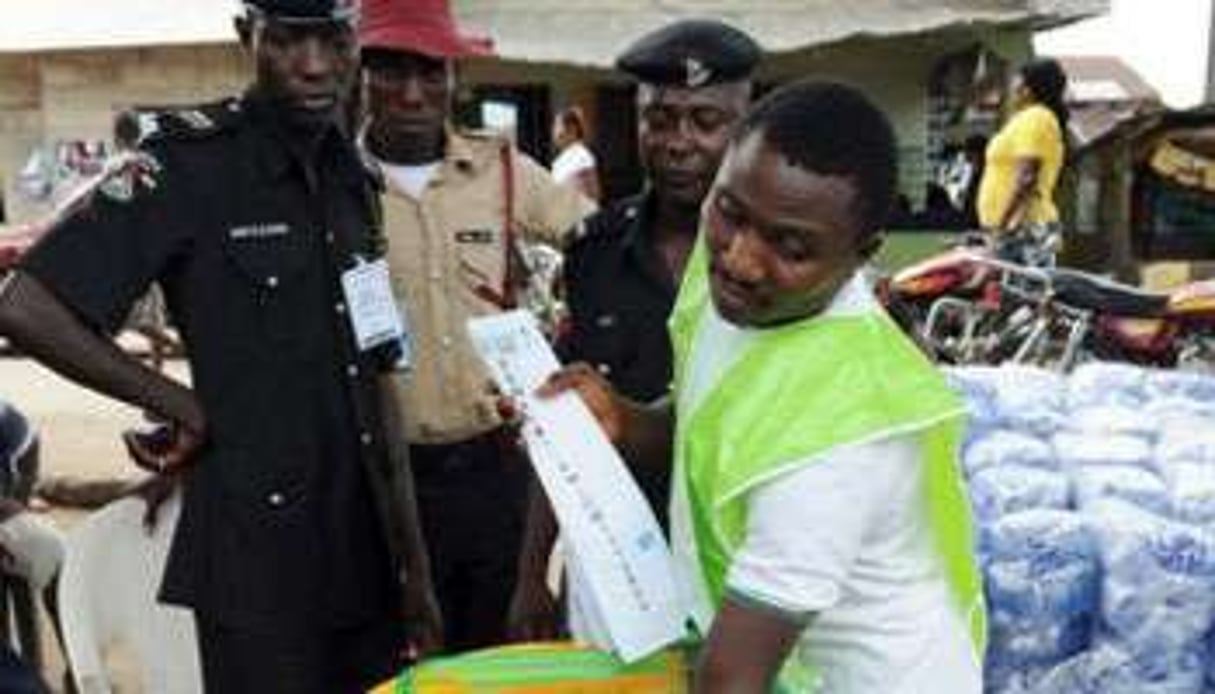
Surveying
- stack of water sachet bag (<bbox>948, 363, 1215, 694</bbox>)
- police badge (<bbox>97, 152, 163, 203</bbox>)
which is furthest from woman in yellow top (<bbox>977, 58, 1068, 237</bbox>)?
police badge (<bbox>97, 152, 163, 203</bbox>)

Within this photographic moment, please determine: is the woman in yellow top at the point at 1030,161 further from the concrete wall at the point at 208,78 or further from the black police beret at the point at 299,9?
the black police beret at the point at 299,9

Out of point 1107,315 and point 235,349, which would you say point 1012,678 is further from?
point 1107,315

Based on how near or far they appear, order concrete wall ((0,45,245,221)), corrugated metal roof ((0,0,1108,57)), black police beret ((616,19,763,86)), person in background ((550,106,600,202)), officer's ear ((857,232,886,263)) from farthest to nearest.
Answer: concrete wall ((0,45,245,221)) → corrugated metal roof ((0,0,1108,57)) → person in background ((550,106,600,202)) → black police beret ((616,19,763,86)) → officer's ear ((857,232,886,263))

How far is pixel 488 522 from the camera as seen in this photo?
254 cm

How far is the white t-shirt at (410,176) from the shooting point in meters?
2.54

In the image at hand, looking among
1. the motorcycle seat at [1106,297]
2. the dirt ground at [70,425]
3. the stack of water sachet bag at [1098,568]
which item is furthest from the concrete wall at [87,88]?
the stack of water sachet bag at [1098,568]

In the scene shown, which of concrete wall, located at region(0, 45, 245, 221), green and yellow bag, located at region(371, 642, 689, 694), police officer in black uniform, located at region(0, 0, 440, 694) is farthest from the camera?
concrete wall, located at region(0, 45, 245, 221)

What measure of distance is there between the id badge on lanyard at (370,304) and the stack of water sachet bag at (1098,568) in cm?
91

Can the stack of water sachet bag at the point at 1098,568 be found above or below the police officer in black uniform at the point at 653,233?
below

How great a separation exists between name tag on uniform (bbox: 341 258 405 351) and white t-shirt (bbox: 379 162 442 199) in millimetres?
345

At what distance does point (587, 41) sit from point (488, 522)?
28.4 feet

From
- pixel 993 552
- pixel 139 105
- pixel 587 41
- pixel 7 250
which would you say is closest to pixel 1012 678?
pixel 993 552

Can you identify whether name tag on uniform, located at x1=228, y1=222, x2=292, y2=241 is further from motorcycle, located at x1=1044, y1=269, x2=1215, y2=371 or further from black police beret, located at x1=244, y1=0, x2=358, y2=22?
motorcycle, located at x1=1044, y1=269, x2=1215, y2=371

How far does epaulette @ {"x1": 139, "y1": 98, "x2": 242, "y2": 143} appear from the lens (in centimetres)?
208
